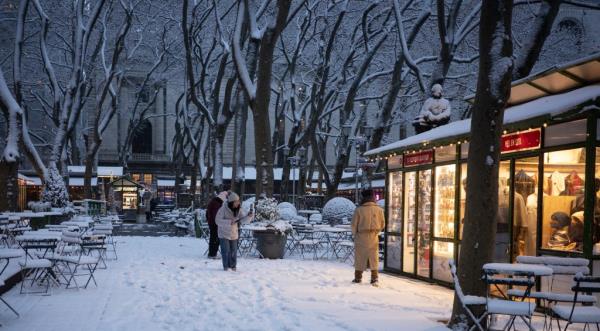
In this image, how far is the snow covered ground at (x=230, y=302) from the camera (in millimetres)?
7594

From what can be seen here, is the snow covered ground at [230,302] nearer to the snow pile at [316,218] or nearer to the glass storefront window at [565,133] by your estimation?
the glass storefront window at [565,133]

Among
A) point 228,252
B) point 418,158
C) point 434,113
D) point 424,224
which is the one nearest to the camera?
point 424,224

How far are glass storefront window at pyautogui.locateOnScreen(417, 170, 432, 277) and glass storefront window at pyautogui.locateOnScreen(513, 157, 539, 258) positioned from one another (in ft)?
7.99

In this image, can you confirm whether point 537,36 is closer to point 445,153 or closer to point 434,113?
point 434,113

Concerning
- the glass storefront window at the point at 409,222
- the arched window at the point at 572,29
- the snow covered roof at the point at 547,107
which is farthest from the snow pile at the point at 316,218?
the arched window at the point at 572,29

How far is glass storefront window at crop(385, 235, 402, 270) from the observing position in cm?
1288

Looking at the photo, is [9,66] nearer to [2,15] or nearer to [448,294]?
[2,15]

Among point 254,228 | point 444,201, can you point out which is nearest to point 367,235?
point 444,201

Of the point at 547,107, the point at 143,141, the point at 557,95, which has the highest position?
the point at 143,141

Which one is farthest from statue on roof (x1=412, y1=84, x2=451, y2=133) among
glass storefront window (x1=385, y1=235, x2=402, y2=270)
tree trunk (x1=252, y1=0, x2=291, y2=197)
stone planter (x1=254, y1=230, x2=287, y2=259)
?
tree trunk (x1=252, y1=0, x2=291, y2=197)

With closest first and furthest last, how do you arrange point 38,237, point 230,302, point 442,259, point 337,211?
point 230,302 → point 38,237 → point 442,259 → point 337,211

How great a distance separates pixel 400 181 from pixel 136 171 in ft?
159

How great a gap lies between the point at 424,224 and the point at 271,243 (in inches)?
191

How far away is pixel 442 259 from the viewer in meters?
11.3
